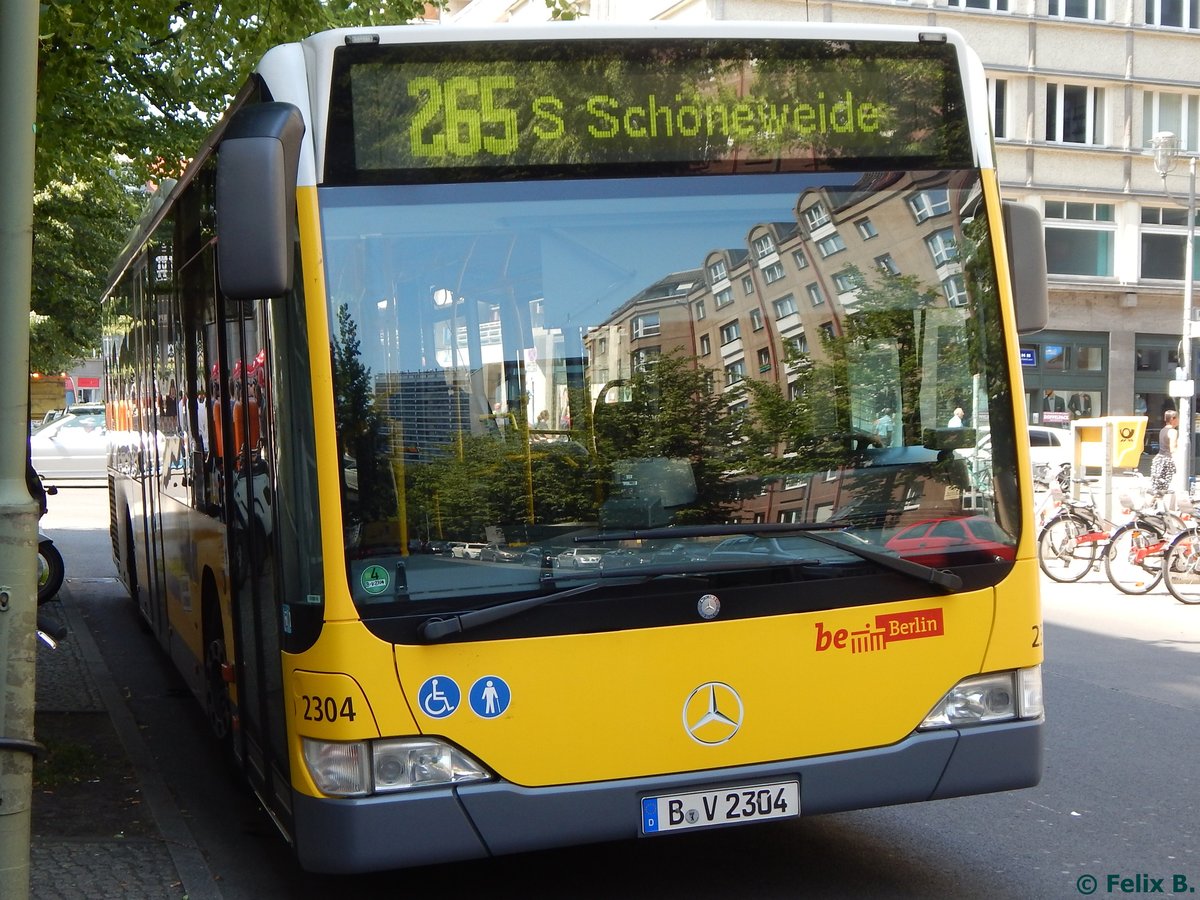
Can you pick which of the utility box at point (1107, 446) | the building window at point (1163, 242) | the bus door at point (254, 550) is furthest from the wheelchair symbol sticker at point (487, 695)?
the building window at point (1163, 242)

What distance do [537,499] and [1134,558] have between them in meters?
11.6

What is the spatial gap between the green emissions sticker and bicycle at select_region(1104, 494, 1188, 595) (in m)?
11.7

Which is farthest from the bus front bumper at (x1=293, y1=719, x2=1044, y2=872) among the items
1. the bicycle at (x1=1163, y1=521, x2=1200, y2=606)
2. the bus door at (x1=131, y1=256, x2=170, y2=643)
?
the bicycle at (x1=1163, y1=521, x2=1200, y2=606)

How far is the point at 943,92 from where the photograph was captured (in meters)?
5.16

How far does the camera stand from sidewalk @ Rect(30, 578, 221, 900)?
18.0 feet

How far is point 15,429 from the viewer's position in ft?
13.3

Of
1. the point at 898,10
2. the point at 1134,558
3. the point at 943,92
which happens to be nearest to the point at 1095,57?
the point at 898,10

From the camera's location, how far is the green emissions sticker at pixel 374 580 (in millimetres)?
4523

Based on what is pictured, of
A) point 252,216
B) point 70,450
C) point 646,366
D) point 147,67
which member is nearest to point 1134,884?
point 646,366

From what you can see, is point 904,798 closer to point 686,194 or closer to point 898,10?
point 686,194

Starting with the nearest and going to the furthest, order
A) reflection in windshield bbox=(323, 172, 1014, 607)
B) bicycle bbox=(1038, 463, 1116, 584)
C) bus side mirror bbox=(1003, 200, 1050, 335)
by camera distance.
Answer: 1. reflection in windshield bbox=(323, 172, 1014, 607)
2. bus side mirror bbox=(1003, 200, 1050, 335)
3. bicycle bbox=(1038, 463, 1116, 584)

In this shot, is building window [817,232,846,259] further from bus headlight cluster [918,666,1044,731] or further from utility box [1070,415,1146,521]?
utility box [1070,415,1146,521]

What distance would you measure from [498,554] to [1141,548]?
11.7 metres

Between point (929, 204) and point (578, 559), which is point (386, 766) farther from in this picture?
point (929, 204)
